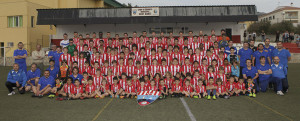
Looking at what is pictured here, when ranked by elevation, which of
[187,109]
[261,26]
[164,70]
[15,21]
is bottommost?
[187,109]

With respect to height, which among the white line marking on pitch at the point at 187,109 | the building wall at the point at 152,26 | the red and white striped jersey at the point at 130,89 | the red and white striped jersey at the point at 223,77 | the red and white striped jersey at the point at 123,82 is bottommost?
the white line marking on pitch at the point at 187,109

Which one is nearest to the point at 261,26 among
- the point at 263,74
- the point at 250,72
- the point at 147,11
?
the point at 147,11

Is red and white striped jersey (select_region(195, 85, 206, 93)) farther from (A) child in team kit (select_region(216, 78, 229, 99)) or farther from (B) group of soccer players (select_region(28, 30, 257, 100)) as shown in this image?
(A) child in team kit (select_region(216, 78, 229, 99))

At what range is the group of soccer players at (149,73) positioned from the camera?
7.62 meters

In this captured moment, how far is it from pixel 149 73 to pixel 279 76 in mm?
4817

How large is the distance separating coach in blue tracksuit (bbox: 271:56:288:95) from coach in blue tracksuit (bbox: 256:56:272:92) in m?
0.17

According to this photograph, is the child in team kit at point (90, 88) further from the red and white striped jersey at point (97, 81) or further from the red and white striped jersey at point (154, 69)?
the red and white striped jersey at point (154, 69)

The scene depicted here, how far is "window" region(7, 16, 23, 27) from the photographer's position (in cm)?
2350

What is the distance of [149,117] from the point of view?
5.24m

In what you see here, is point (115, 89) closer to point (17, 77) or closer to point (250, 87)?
point (17, 77)

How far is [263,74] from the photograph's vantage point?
8.30 m

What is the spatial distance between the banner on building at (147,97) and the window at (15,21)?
2177 cm

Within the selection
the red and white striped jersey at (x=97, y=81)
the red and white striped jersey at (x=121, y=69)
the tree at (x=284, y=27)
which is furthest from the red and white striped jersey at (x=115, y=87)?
the tree at (x=284, y=27)

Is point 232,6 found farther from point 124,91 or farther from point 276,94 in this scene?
point 124,91
